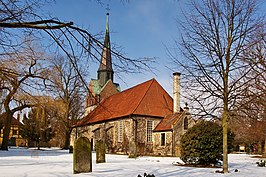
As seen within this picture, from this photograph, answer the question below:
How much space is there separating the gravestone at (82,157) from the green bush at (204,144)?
19.3 feet

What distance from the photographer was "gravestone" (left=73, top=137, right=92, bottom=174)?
39.6 ft

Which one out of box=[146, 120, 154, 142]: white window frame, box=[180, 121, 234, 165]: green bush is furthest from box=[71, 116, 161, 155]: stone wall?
box=[180, 121, 234, 165]: green bush

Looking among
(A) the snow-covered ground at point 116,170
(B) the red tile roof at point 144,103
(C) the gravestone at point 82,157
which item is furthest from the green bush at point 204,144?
(B) the red tile roof at point 144,103

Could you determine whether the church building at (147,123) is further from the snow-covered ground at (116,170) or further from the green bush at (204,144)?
the snow-covered ground at (116,170)

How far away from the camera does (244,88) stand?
12.3m

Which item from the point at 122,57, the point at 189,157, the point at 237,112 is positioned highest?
the point at 122,57

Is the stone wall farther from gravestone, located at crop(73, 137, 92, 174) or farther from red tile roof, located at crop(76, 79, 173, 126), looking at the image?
gravestone, located at crop(73, 137, 92, 174)

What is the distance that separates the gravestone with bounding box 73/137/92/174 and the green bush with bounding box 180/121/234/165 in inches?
231

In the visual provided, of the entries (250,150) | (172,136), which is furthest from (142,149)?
(250,150)

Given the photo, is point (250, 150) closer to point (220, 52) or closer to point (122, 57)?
point (220, 52)

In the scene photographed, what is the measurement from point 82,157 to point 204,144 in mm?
6699

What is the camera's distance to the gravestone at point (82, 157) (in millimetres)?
12070

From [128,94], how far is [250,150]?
Answer: 2189cm

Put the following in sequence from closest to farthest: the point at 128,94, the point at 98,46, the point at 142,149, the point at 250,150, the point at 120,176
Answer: the point at 98,46 < the point at 120,176 < the point at 142,149 < the point at 128,94 < the point at 250,150
